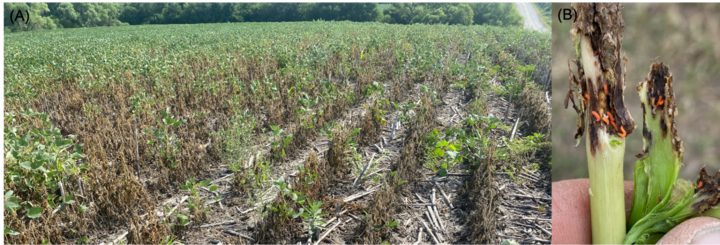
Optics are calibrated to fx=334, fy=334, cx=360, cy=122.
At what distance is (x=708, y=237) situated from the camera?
1.09 meters

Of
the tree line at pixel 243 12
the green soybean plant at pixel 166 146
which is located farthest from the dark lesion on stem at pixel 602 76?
the tree line at pixel 243 12

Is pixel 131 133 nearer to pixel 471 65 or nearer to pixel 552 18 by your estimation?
pixel 552 18

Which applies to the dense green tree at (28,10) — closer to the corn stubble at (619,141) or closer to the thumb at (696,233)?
the corn stubble at (619,141)

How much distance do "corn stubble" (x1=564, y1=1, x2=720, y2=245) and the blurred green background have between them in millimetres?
96

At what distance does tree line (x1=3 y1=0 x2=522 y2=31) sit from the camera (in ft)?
30.9

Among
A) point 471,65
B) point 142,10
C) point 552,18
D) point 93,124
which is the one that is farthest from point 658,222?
point 142,10

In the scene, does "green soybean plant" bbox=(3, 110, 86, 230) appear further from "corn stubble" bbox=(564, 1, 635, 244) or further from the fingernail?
the fingernail

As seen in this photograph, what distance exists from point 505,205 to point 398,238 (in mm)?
1052

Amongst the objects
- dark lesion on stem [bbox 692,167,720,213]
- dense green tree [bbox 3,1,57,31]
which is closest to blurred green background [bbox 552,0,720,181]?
dark lesion on stem [bbox 692,167,720,213]

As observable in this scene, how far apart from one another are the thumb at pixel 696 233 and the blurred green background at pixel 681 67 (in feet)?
0.47

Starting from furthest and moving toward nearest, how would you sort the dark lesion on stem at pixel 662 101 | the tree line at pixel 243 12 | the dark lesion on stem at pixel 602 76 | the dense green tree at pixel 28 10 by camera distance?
1. the tree line at pixel 243 12
2. the dense green tree at pixel 28 10
3. the dark lesion on stem at pixel 662 101
4. the dark lesion on stem at pixel 602 76

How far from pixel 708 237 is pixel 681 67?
1.85 feet

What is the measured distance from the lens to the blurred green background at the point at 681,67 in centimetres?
108

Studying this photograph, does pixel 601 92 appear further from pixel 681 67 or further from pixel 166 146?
pixel 166 146
